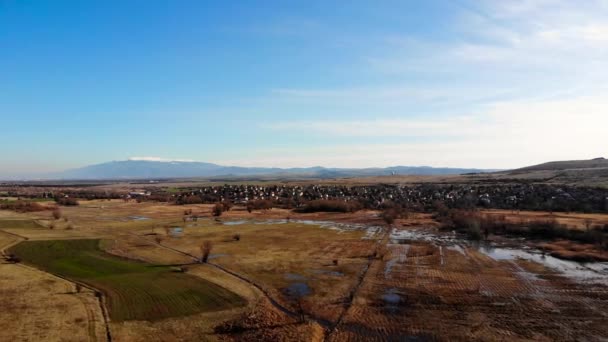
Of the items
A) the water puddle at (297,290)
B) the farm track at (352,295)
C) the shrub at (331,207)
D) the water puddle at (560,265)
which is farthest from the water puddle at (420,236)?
the shrub at (331,207)

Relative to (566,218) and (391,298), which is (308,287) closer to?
(391,298)

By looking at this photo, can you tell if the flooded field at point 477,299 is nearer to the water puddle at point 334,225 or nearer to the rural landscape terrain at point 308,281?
the rural landscape terrain at point 308,281

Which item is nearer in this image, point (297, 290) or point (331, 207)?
point (297, 290)

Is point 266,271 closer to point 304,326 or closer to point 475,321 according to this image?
point 304,326

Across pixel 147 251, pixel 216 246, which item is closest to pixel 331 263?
pixel 216 246

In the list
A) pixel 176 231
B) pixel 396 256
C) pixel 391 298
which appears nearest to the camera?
pixel 391 298

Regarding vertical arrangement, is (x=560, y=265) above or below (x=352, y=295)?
below

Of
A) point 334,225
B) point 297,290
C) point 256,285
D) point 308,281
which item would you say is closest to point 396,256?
point 308,281

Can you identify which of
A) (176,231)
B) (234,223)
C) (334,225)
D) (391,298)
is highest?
(176,231)
